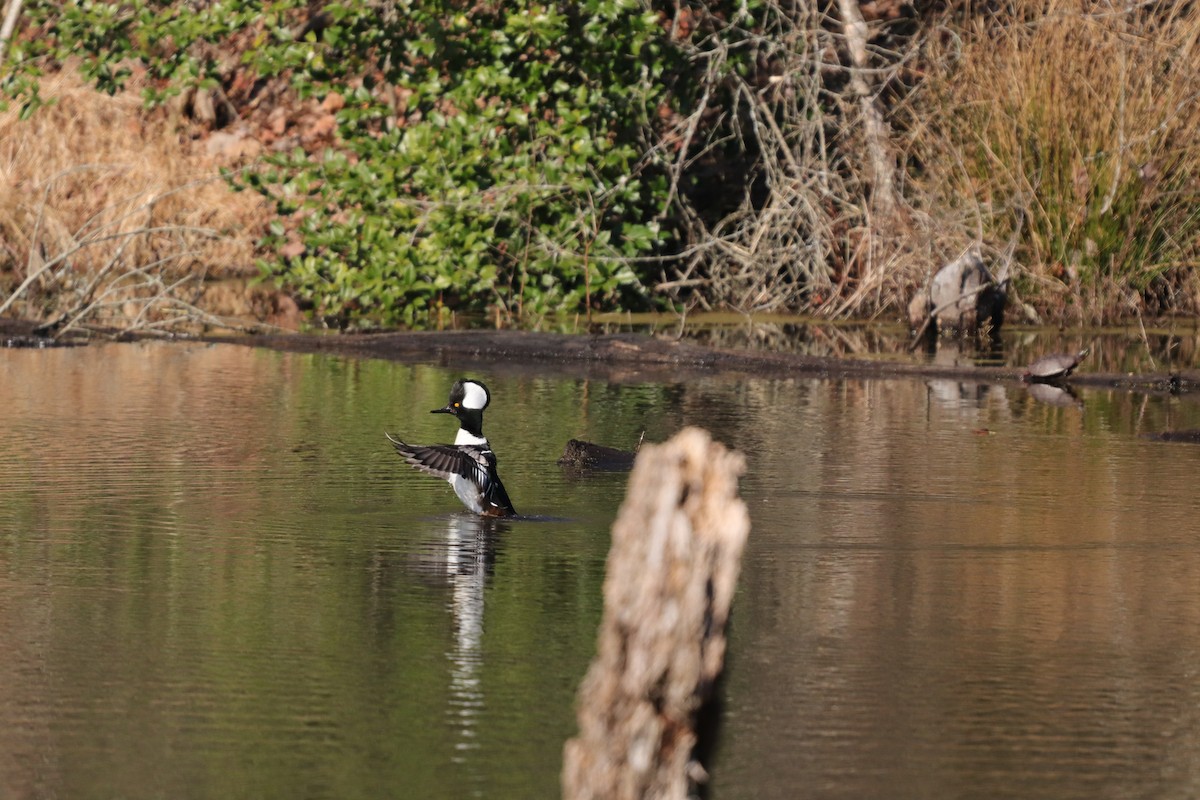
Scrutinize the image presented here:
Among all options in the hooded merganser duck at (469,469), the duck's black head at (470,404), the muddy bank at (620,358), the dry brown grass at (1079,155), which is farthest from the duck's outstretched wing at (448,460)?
the dry brown grass at (1079,155)

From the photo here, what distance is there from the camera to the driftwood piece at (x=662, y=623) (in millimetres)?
3457

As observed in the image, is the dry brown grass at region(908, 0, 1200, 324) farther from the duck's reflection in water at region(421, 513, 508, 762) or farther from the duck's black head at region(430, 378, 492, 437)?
the duck's reflection in water at region(421, 513, 508, 762)

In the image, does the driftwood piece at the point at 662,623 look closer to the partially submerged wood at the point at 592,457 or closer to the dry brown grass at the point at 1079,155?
the partially submerged wood at the point at 592,457

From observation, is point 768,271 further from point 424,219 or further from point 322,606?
point 322,606

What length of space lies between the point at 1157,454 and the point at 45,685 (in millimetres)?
6145

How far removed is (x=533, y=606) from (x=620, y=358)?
713 cm

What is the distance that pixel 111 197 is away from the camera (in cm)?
1998

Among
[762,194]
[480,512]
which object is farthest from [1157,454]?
[762,194]

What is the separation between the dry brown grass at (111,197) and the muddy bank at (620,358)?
4001mm

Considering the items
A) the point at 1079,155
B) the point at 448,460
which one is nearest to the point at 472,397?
the point at 448,460

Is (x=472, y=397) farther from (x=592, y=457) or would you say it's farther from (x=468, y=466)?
(x=592, y=457)

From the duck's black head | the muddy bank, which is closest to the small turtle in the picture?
the muddy bank

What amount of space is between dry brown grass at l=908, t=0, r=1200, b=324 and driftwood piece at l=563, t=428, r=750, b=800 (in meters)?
12.7

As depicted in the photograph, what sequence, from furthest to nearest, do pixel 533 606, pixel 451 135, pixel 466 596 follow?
pixel 451 135
pixel 466 596
pixel 533 606
